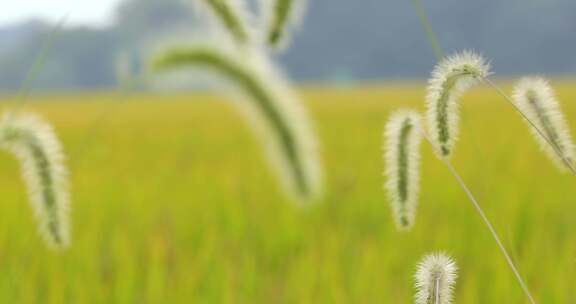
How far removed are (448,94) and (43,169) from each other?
1.65ft

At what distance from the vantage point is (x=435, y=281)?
0.65 m

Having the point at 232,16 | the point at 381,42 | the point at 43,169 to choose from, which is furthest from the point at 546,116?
the point at 381,42

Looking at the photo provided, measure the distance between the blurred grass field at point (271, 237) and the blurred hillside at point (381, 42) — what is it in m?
45.3

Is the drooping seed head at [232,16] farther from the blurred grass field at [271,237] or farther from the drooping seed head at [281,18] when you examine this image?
the blurred grass field at [271,237]

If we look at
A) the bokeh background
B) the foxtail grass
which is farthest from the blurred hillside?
the foxtail grass

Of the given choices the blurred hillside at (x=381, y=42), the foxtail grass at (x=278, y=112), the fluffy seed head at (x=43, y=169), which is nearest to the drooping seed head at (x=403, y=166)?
the foxtail grass at (x=278, y=112)

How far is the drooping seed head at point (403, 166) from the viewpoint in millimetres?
789

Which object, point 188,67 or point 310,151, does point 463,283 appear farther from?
point 188,67

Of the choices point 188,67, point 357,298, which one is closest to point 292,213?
point 357,298

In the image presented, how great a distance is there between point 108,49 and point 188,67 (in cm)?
5332

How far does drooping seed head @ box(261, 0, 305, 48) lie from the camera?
3.03 ft

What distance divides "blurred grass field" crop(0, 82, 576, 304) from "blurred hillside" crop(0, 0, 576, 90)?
45.3 m

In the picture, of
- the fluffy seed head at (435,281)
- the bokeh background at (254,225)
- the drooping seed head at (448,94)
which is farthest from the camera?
the bokeh background at (254,225)

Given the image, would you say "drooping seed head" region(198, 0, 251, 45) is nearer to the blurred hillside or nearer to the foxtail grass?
the foxtail grass
